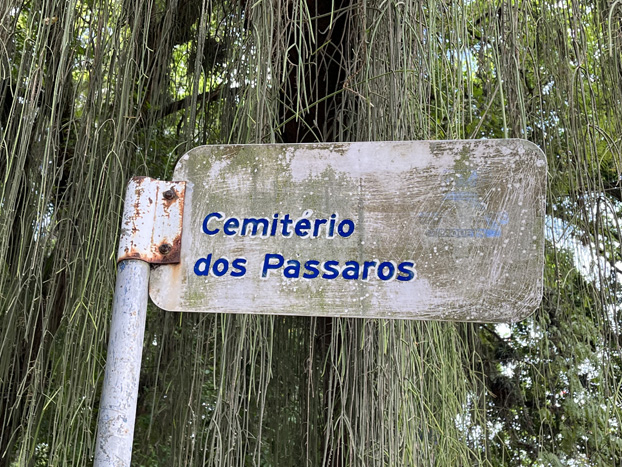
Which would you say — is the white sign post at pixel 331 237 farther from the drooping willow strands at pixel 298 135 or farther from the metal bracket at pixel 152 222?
the drooping willow strands at pixel 298 135

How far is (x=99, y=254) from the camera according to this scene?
51.0 inches

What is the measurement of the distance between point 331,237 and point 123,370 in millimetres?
274

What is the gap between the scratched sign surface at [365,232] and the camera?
0.74 meters

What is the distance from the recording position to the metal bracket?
78 cm

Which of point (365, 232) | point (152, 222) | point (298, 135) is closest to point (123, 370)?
point (152, 222)

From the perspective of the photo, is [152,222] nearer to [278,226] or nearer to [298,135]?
[278,226]

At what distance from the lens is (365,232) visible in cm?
77

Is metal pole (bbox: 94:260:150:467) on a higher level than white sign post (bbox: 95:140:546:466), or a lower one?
lower

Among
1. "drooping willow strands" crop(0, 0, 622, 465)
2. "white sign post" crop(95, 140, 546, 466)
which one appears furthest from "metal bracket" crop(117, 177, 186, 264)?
"drooping willow strands" crop(0, 0, 622, 465)

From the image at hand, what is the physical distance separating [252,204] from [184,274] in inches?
4.6

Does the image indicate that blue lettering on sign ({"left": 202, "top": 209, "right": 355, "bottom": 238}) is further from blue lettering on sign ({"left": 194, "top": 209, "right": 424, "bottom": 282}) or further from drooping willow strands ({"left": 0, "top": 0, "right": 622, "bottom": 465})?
drooping willow strands ({"left": 0, "top": 0, "right": 622, "bottom": 465})

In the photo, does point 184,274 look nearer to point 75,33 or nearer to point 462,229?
point 462,229

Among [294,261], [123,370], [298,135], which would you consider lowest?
[123,370]

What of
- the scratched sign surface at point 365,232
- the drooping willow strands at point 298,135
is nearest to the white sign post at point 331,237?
the scratched sign surface at point 365,232
